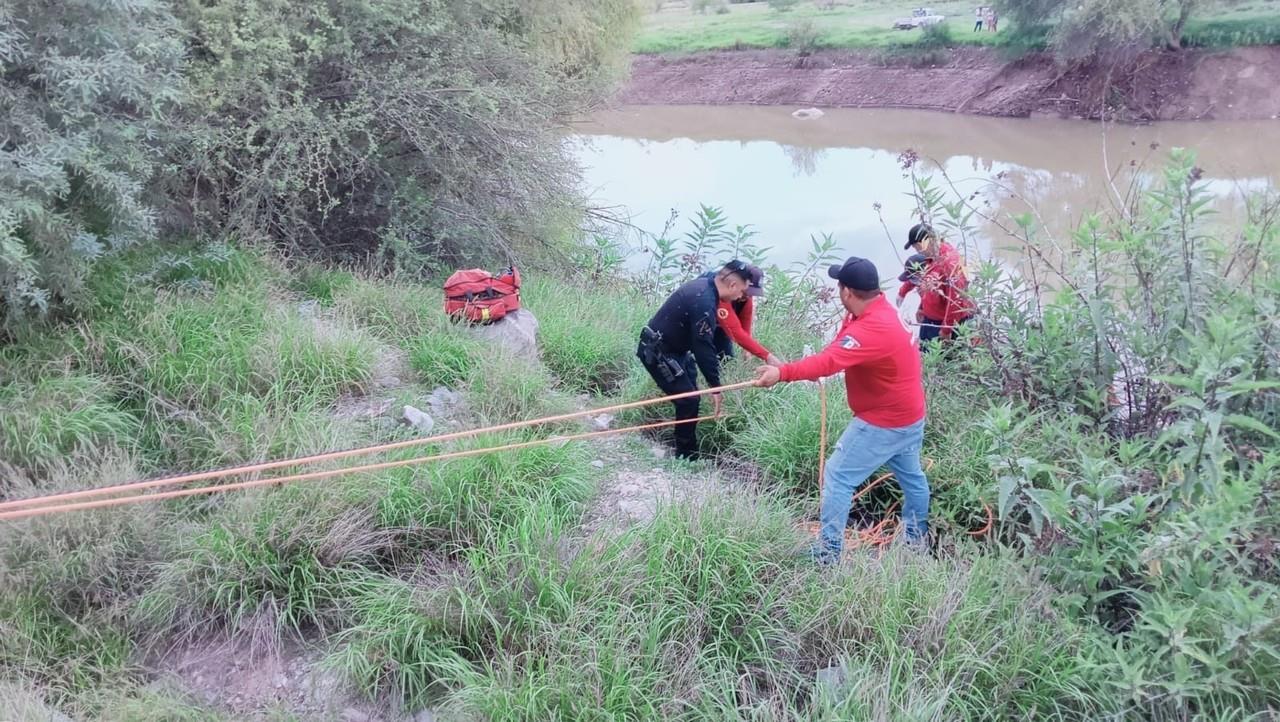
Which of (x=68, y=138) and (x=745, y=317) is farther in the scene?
(x=745, y=317)

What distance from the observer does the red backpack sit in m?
6.16

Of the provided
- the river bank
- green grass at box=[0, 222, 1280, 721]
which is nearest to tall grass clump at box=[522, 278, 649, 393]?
green grass at box=[0, 222, 1280, 721]

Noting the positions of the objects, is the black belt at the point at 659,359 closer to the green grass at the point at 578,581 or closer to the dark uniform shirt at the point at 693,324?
the dark uniform shirt at the point at 693,324

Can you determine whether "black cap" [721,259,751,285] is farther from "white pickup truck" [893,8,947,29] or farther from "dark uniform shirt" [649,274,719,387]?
"white pickup truck" [893,8,947,29]

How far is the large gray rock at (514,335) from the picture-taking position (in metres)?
6.06

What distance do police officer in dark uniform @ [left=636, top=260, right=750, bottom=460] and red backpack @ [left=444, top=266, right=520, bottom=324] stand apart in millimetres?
1415

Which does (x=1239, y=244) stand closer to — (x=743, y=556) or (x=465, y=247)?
(x=743, y=556)

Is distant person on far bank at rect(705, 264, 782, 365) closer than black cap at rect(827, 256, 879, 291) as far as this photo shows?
No

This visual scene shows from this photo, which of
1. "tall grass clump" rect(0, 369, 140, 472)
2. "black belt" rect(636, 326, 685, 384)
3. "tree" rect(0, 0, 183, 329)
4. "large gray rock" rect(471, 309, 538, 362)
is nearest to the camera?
"tall grass clump" rect(0, 369, 140, 472)

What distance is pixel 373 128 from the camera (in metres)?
7.69

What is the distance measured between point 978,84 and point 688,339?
25.4 m

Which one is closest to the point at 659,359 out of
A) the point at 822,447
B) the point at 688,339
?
the point at 688,339

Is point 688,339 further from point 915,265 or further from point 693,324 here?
point 915,265

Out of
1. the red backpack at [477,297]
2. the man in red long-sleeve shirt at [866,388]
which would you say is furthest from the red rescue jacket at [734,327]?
the red backpack at [477,297]
